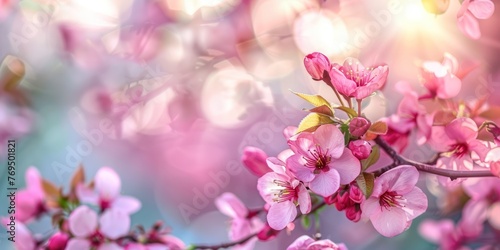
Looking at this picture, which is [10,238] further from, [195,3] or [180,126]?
[195,3]

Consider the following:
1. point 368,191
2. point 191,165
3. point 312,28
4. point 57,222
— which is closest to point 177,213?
point 191,165

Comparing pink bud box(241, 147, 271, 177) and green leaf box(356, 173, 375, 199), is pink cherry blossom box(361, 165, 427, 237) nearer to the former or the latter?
green leaf box(356, 173, 375, 199)

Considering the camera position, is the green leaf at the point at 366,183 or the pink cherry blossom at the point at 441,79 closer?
the green leaf at the point at 366,183

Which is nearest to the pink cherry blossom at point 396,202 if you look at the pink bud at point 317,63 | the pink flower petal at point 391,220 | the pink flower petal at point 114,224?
the pink flower petal at point 391,220

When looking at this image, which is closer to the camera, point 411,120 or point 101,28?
point 411,120

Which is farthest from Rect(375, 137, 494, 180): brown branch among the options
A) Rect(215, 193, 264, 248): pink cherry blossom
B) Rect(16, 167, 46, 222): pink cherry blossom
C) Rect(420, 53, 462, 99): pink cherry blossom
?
Rect(16, 167, 46, 222): pink cherry blossom

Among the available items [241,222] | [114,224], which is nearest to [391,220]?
[241,222]

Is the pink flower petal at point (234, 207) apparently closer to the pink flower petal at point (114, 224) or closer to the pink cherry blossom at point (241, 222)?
the pink cherry blossom at point (241, 222)
